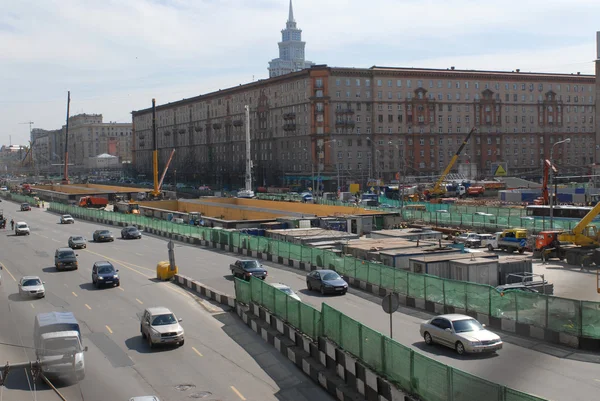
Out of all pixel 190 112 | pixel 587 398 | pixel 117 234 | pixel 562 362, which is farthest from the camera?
pixel 190 112

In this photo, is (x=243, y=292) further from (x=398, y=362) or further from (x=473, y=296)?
(x=398, y=362)

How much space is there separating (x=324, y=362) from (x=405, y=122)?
106589 millimetres

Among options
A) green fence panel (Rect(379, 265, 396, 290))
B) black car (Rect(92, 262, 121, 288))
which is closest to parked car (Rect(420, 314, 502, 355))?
green fence panel (Rect(379, 265, 396, 290))

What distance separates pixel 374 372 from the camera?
632 inches

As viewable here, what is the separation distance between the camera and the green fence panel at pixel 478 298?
23.1m

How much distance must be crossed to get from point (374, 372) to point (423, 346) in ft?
16.7

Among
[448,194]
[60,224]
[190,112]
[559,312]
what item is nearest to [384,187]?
[448,194]

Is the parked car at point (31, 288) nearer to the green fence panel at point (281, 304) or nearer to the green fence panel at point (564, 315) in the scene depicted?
the green fence panel at point (281, 304)

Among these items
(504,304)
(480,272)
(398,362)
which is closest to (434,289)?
(504,304)

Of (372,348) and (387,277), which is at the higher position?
(372,348)

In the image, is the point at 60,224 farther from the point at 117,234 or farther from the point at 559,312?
the point at 559,312

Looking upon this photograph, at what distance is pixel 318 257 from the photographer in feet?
118

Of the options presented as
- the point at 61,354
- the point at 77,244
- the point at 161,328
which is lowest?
the point at 77,244

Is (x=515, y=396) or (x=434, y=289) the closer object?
(x=515, y=396)
